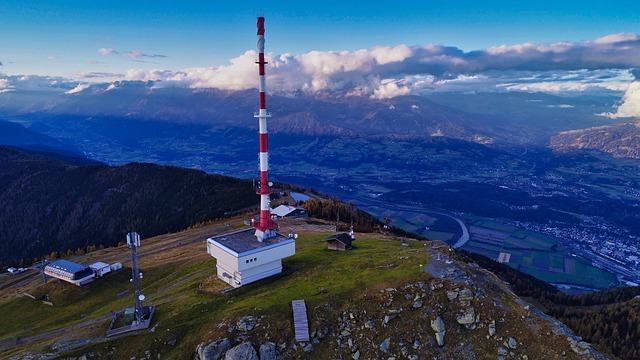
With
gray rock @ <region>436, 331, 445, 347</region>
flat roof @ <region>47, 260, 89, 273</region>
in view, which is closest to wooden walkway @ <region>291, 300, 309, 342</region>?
gray rock @ <region>436, 331, 445, 347</region>

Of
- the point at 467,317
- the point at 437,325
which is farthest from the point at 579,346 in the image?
the point at 437,325

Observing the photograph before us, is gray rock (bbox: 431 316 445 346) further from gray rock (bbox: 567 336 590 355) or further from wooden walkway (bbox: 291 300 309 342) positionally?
wooden walkway (bbox: 291 300 309 342)

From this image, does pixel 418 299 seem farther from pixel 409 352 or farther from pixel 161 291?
pixel 161 291

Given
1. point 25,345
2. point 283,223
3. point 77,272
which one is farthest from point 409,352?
point 283,223

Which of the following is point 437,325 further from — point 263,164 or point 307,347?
point 263,164

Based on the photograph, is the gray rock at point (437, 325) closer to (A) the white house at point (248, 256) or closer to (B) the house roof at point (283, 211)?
(A) the white house at point (248, 256)

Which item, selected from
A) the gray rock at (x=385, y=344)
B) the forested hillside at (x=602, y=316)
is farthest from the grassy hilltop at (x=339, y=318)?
the forested hillside at (x=602, y=316)
